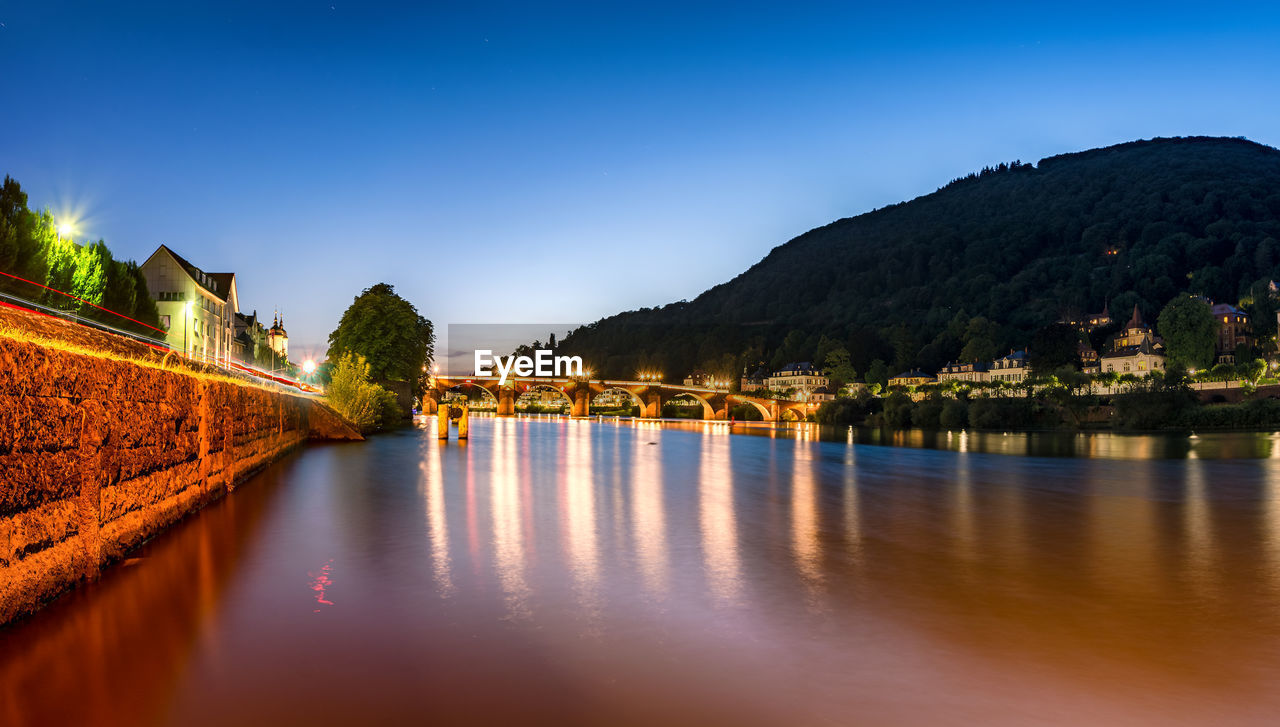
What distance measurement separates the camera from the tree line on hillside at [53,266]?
32594 millimetres

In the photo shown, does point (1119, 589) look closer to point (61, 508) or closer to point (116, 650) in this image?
point (116, 650)

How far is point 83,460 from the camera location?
27.4 feet

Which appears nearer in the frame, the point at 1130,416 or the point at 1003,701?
the point at 1003,701

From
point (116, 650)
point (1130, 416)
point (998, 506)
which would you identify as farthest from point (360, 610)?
point (1130, 416)

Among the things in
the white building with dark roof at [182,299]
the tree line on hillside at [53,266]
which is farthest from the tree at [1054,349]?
the tree line on hillside at [53,266]

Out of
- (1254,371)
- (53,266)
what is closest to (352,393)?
(53,266)

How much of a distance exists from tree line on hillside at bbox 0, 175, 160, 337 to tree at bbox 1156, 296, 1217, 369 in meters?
119

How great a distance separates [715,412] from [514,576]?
12826 centimetres

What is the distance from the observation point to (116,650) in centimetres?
738

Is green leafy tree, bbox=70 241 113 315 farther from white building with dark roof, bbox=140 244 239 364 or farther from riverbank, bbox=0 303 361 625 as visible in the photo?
riverbank, bbox=0 303 361 625

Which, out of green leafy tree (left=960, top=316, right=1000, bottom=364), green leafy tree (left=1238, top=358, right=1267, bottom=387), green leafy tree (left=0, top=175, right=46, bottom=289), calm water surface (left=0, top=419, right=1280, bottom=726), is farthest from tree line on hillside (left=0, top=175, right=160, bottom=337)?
green leafy tree (left=960, top=316, right=1000, bottom=364)

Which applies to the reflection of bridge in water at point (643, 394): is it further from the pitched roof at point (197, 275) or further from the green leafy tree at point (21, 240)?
the green leafy tree at point (21, 240)

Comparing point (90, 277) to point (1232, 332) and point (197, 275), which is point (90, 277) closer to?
point (197, 275)

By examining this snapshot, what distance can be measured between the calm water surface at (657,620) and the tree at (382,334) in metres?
41.3
